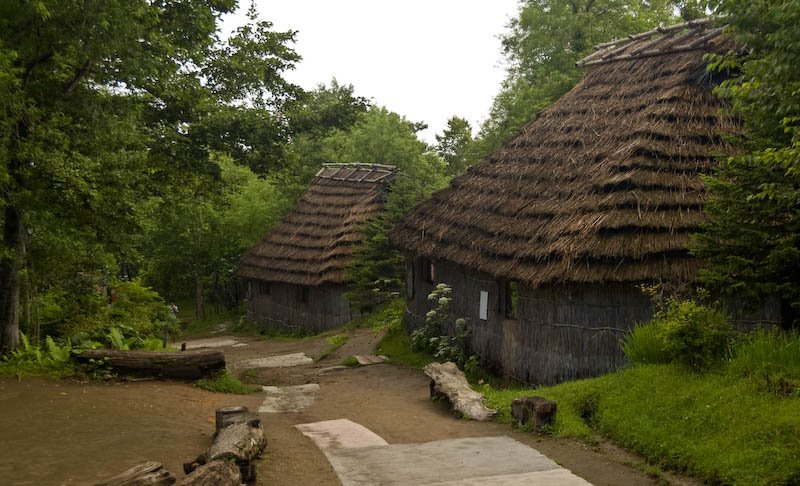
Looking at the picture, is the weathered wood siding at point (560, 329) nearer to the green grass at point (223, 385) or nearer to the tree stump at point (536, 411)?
the tree stump at point (536, 411)

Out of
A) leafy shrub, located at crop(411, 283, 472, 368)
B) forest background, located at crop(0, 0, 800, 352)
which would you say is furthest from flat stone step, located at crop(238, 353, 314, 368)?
leafy shrub, located at crop(411, 283, 472, 368)

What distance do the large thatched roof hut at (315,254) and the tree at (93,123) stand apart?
11915mm

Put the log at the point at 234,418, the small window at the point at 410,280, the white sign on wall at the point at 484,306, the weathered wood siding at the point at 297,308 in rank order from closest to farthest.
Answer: the log at the point at 234,418, the white sign on wall at the point at 484,306, the small window at the point at 410,280, the weathered wood siding at the point at 297,308

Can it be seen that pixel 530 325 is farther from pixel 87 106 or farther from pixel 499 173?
pixel 87 106

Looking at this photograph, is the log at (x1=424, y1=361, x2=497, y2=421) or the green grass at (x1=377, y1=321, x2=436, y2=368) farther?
the green grass at (x1=377, y1=321, x2=436, y2=368)

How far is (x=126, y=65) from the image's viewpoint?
12.5 m

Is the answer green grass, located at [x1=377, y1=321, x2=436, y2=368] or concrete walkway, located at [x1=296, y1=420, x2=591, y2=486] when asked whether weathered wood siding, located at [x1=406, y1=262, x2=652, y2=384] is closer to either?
green grass, located at [x1=377, y1=321, x2=436, y2=368]

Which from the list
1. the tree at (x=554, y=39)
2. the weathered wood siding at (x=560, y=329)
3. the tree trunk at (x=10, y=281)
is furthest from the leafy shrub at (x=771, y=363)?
the tree at (x=554, y=39)

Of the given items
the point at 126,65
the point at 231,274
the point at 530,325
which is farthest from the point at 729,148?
the point at 231,274

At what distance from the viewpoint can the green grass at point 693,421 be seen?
711cm

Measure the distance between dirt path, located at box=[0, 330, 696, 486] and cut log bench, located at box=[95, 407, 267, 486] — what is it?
1.11 feet

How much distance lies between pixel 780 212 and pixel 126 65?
10.7 meters

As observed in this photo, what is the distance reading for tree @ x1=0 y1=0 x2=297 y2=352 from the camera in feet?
37.7

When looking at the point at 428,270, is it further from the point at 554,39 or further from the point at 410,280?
the point at 554,39
